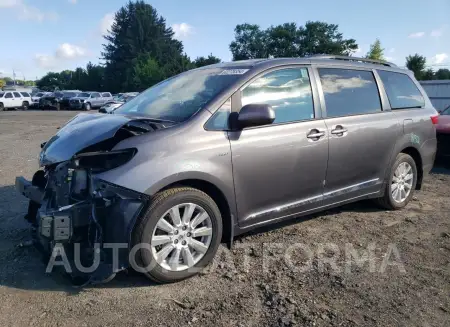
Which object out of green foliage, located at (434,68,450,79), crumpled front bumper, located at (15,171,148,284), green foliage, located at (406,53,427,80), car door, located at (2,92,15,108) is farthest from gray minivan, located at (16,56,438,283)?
green foliage, located at (434,68,450,79)

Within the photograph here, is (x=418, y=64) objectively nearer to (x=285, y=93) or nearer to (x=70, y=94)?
(x=70, y=94)

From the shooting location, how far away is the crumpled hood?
3.22 meters

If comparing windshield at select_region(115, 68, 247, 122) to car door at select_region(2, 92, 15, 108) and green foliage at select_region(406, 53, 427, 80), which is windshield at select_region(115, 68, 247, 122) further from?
green foliage at select_region(406, 53, 427, 80)

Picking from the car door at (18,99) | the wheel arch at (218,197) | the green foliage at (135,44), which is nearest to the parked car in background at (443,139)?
the wheel arch at (218,197)

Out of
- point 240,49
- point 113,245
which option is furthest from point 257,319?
point 240,49

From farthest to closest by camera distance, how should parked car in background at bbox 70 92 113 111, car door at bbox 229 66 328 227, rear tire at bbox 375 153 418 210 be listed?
1. parked car in background at bbox 70 92 113 111
2. rear tire at bbox 375 153 418 210
3. car door at bbox 229 66 328 227

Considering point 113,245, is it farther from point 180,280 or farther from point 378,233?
point 378,233

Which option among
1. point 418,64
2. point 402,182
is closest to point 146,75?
point 418,64

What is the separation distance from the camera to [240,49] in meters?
84.2

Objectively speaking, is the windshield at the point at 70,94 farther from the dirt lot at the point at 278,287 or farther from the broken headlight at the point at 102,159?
the broken headlight at the point at 102,159

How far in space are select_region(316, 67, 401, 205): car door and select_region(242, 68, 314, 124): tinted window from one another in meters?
0.22

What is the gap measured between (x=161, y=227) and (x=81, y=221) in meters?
0.59

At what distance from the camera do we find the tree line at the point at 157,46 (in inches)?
2844

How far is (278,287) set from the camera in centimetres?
315
